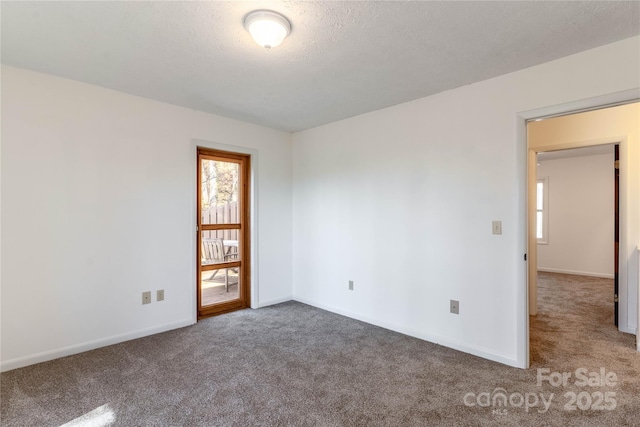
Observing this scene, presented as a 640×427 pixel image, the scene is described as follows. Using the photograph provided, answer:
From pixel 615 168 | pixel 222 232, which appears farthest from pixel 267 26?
pixel 615 168

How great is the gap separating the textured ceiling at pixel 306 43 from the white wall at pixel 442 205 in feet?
0.75

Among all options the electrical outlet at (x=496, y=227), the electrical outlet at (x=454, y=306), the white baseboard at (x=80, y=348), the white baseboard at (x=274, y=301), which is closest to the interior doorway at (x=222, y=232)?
the white baseboard at (x=274, y=301)

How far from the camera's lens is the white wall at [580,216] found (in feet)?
20.6

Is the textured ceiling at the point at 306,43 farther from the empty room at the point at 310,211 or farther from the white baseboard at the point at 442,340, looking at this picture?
the white baseboard at the point at 442,340

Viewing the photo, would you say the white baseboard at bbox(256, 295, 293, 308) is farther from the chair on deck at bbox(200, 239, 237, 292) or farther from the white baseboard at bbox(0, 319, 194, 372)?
the white baseboard at bbox(0, 319, 194, 372)

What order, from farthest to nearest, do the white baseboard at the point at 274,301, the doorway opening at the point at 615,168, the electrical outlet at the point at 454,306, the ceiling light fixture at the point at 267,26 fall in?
the white baseboard at the point at 274,301 < the doorway opening at the point at 615,168 < the electrical outlet at the point at 454,306 < the ceiling light fixture at the point at 267,26

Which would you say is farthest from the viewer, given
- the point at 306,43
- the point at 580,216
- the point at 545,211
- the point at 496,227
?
the point at 545,211

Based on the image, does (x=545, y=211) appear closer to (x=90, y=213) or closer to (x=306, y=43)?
(x=306, y=43)

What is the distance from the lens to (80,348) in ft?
9.41

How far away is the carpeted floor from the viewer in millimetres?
1963

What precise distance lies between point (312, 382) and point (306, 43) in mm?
2448

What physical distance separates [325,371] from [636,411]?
2.02 m

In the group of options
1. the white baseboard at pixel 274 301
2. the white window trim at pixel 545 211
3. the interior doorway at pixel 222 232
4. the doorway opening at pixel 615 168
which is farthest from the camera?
the white window trim at pixel 545 211

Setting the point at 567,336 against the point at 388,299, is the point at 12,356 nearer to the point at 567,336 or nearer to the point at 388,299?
the point at 388,299
